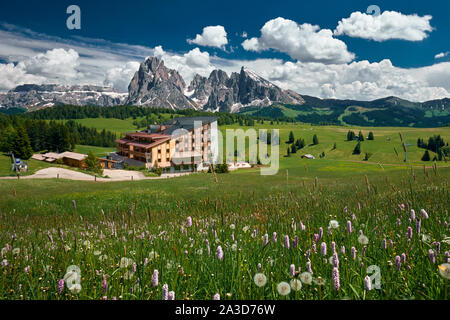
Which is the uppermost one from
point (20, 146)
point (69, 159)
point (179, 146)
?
point (20, 146)

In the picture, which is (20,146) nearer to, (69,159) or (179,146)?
(69,159)

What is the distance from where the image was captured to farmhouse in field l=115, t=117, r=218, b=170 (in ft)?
334

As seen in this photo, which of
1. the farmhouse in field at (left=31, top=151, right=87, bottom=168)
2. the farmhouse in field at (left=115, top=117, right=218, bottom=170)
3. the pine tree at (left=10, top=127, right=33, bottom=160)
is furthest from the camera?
the farmhouse in field at (left=115, top=117, right=218, bottom=170)

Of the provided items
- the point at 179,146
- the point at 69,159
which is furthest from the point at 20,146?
the point at 179,146

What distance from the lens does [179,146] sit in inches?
4250

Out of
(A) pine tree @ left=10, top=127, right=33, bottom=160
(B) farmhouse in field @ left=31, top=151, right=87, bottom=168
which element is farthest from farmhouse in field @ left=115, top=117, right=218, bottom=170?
(A) pine tree @ left=10, top=127, right=33, bottom=160

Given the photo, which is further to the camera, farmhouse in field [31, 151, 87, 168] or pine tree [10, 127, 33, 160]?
farmhouse in field [31, 151, 87, 168]

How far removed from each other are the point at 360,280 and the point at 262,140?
187143 millimetres

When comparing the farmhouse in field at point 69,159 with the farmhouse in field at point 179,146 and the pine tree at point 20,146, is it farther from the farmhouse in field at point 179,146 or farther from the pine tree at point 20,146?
the farmhouse in field at point 179,146

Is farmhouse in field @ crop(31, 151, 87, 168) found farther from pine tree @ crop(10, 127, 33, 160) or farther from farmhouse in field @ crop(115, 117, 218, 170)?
farmhouse in field @ crop(115, 117, 218, 170)
